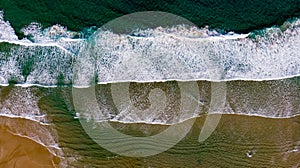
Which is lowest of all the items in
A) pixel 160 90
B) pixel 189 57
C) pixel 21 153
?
pixel 21 153

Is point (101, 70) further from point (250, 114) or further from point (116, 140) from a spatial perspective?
point (250, 114)

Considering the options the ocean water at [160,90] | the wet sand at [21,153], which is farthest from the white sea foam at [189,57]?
the wet sand at [21,153]

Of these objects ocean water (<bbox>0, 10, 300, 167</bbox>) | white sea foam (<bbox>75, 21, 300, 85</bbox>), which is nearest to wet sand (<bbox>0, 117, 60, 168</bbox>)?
ocean water (<bbox>0, 10, 300, 167</bbox>)

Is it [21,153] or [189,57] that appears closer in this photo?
[21,153]

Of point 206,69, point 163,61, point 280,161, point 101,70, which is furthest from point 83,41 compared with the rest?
point 280,161

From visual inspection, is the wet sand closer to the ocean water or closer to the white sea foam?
the ocean water

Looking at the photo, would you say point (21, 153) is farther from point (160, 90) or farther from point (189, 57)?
point (189, 57)

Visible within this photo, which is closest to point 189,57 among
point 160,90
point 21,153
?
point 160,90
